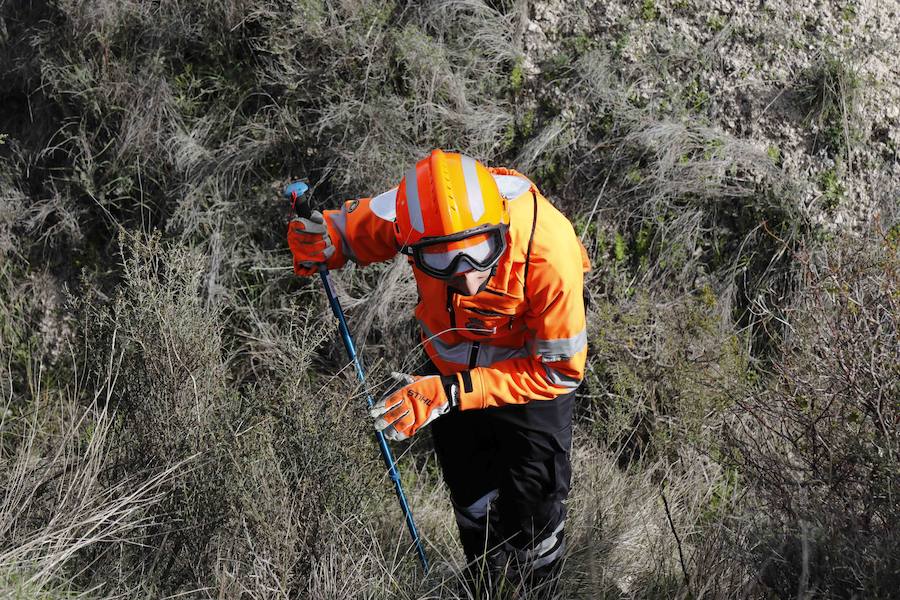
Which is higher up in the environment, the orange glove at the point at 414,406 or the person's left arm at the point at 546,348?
the person's left arm at the point at 546,348

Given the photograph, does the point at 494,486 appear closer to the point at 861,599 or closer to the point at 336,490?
the point at 336,490

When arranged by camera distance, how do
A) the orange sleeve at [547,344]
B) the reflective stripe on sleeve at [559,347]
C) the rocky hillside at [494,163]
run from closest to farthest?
1. the orange sleeve at [547,344]
2. the reflective stripe on sleeve at [559,347]
3. the rocky hillside at [494,163]

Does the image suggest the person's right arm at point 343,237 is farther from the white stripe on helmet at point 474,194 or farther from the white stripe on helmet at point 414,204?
the white stripe on helmet at point 474,194

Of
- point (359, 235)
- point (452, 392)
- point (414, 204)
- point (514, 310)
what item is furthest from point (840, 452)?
point (359, 235)

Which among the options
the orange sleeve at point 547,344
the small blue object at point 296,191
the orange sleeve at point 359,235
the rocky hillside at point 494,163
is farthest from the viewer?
the rocky hillside at point 494,163

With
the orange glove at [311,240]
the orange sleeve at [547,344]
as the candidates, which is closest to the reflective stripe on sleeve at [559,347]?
the orange sleeve at [547,344]

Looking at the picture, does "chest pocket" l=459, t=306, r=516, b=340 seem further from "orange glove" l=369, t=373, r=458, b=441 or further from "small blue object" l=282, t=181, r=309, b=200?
"small blue object" l=282, t=181, r=309, b=200

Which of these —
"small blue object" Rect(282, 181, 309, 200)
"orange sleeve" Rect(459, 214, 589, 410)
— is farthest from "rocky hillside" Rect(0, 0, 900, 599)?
"orange sleeve" Rect(459, 214, 589, 410)

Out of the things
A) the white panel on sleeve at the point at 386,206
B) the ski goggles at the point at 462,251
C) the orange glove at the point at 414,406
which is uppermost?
the ski goggles at the point at 462,251

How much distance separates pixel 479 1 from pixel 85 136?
277 centimetres

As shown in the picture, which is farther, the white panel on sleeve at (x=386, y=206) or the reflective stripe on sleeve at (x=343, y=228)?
the reflective stripe on sleeve at (x=343, y=228)

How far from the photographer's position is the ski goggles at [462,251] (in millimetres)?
2898

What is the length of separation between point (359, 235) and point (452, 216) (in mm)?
834

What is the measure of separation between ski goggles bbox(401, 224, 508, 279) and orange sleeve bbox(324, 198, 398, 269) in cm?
55
